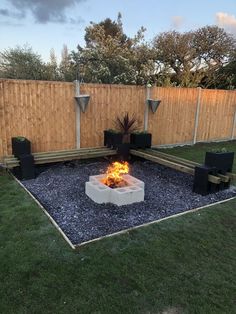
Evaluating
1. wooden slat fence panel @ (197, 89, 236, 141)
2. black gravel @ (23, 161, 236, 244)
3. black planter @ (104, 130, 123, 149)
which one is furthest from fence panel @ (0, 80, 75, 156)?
wooden slat fence panel @ (197, 89, 236, 141)

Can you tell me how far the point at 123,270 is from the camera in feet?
8.59

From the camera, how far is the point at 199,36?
→ 2064 centimetres

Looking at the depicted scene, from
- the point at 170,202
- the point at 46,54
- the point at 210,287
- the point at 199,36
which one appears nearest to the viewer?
the point at 210,287

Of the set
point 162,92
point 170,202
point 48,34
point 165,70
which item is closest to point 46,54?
point 48,34

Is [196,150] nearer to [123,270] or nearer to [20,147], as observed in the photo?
[20,147]

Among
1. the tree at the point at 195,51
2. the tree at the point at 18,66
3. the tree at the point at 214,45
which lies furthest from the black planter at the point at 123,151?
the tree at the point at 214,45

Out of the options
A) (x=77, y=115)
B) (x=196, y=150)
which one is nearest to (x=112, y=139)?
(x=77, y=115)

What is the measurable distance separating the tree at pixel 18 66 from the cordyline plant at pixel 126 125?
781 centimetres

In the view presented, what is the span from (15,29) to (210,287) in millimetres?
13958

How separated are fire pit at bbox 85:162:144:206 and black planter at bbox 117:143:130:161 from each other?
201 centimetres

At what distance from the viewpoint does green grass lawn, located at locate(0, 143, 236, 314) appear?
2207mm

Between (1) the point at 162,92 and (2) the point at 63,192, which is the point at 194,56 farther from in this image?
(2) the point at 63,192

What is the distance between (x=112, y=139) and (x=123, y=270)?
171 inches

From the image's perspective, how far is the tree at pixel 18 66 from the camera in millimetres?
13000
